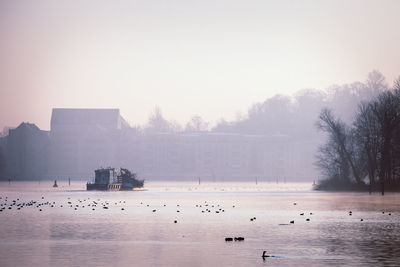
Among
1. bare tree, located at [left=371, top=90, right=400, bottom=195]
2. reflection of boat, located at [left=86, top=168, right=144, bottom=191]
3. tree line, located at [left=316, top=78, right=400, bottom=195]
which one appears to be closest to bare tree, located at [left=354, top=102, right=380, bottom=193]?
tree line, located at [left=316, top=78, right=400, bottom=195]

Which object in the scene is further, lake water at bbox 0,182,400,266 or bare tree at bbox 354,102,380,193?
bare tree at bbox 354,102,380,193

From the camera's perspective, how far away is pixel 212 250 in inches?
1364

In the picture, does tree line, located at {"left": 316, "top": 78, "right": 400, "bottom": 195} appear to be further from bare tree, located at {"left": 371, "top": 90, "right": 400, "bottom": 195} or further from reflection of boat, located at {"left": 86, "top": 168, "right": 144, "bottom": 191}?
reflection of boat, located at {"left": 86, "top": 168, "right": 144, "bottom": 191}

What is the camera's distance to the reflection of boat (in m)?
143

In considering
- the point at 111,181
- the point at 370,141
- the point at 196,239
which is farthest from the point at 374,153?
the point at 196,239

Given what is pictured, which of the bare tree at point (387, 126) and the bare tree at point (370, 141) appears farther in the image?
the bare tree at point (370, 141)

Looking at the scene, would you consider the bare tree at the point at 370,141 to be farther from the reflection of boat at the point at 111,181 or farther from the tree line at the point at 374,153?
the reflection of boat at the point at 111,181

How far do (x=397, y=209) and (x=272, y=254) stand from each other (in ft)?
118

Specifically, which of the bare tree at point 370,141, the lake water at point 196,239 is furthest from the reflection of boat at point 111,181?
the lake water at point 196,239

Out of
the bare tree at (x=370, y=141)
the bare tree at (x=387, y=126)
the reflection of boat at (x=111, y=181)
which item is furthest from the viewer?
the reflection of boat at (x=111, y=181)

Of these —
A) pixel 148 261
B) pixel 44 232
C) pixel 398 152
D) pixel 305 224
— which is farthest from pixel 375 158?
pixel 148 261

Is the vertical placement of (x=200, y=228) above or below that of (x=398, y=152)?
below

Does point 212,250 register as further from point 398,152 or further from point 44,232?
point 398,152

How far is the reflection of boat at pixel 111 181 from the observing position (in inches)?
5630
